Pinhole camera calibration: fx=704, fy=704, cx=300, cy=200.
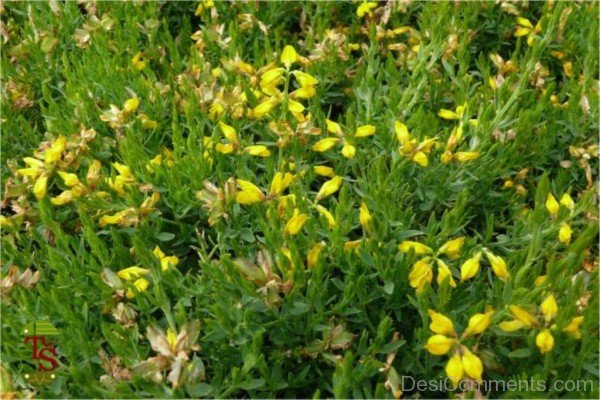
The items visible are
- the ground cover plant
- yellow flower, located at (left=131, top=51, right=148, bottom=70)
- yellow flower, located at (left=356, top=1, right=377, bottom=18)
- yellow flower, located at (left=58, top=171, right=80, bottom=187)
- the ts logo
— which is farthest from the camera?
yellow flower, located at (left=356, top=1, right=377, bottom=18)

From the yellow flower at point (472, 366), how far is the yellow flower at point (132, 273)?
2.61 feet

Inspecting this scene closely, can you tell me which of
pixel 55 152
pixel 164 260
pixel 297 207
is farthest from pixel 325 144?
pixel 55 152

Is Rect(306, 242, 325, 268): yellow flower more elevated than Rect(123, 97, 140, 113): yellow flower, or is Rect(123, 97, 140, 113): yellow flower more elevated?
Rect(123, 97, 140, 113): yellow flower

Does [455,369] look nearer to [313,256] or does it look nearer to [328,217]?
[313,256]

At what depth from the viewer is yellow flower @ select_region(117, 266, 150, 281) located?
1753 millimetres

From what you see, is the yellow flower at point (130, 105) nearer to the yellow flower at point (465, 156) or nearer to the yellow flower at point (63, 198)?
the yellow flower at point (63, 198)

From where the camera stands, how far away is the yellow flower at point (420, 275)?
167 centimetres

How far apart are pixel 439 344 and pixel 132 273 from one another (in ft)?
2.54

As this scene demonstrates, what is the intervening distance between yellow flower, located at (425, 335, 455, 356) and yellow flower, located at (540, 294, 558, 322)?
0.70 ft

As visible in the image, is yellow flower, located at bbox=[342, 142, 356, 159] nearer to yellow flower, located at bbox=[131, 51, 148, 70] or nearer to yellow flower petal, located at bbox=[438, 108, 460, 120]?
yellow flower petal, located at bbox=[438, 108, 460, 120]

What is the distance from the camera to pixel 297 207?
5.98ft

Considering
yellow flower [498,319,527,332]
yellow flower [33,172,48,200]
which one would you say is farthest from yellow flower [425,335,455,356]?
yellow flower [33,172,48,200]

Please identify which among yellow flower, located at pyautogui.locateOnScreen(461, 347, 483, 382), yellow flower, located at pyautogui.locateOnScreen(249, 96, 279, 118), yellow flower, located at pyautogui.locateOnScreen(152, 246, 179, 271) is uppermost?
yellow flower, located at pyautogui.locateOnScreen(249, 96, 279, 118)

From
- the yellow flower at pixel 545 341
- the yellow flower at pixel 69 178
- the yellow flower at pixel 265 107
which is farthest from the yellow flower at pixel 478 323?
the yellow flower at pixel 69 178
